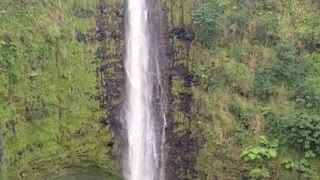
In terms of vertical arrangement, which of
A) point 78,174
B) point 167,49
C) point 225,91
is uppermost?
point 167,49

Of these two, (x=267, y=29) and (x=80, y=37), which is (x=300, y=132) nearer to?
(x=267, y=29)

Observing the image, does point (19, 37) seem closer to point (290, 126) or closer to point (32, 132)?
point (32, 132)

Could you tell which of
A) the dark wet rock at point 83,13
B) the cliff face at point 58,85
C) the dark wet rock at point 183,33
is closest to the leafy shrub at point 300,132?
the dark wet rock at point 183,33

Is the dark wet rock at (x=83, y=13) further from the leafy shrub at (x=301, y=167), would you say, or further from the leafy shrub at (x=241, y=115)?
the leafy shrub at (x=301, y=167)

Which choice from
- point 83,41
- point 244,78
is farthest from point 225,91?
point 83,41

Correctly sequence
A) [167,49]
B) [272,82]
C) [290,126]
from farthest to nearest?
[167,49], [272,82], [290,126]

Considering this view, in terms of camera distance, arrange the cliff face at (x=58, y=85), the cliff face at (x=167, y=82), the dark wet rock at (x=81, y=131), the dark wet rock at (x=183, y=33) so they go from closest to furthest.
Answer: the cliff face at (x=58, y=85) < the cliff face at (x=167, y=82) < the dark wet rock at (x=81, y=131) < the dark wet rock at (x=183, y=33)

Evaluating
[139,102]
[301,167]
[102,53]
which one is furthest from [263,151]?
[102,53]
